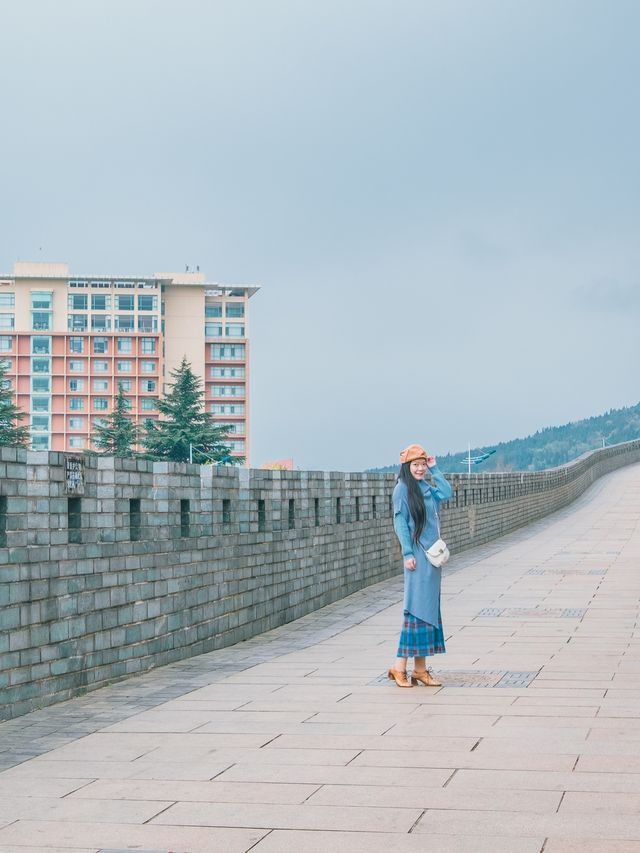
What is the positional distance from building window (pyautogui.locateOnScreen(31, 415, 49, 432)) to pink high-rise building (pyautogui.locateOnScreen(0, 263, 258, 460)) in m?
0.10

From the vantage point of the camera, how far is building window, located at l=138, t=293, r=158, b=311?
12794cm

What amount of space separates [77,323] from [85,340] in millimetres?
1981

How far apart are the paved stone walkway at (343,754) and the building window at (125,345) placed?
11624 cm

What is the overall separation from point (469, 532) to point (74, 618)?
19.2m

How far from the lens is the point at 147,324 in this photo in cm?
12794

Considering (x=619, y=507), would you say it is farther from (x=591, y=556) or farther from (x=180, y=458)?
(x=180, y=458)

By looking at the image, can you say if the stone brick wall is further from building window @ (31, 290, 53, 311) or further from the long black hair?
building window @ (31, 290, 53, 311)

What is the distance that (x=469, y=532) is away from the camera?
2780cm

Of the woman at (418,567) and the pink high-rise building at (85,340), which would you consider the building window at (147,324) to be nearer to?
the pink high-rise building at (85,340)

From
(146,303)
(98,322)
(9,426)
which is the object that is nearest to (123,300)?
(146,303)

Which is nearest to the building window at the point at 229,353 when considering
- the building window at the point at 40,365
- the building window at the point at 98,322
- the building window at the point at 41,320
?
the building window at the point at 98,322

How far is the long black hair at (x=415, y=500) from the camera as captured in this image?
31.4ft

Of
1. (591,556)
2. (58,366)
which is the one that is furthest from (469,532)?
(58,366)

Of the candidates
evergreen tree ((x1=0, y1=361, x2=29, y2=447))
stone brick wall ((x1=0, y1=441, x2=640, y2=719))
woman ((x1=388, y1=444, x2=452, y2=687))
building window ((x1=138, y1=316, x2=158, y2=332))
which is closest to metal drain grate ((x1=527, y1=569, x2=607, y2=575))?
stone brick wall ((x1=0, y1=441, x2=640, y2=719))
